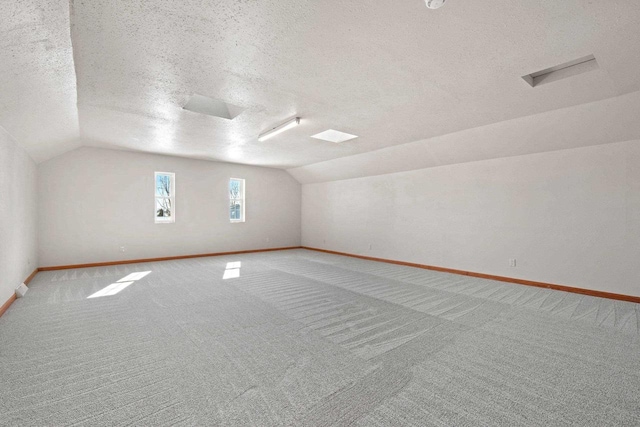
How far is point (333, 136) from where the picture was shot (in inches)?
225

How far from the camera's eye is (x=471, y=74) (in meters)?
3.03

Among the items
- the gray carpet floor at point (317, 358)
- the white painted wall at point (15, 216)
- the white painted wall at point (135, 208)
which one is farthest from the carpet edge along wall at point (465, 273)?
the white painted wall at point (15, 216)

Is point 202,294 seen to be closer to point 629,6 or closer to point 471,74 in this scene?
point 471,74

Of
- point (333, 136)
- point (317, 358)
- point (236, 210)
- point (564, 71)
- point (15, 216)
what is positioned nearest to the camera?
point (317, 358)

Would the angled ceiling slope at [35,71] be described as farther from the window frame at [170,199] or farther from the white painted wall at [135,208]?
the window frame at [170,199]

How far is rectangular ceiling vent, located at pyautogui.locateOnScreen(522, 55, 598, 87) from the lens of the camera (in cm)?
299

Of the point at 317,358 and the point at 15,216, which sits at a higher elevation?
the point at 15,216

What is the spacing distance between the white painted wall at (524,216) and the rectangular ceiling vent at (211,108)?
4660 mm

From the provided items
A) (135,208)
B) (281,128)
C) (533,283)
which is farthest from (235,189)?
(533,283)

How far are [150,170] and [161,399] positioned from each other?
268 inches

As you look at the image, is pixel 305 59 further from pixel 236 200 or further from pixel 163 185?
pixel 236 200

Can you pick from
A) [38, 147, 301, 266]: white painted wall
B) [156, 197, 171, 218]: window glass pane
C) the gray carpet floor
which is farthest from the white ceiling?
[156, 197, 171, 218]: window glass pane

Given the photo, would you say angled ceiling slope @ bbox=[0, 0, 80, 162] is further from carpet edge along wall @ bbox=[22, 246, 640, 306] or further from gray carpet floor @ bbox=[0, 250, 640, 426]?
carpet edge along wall @ bbox=[22, 246, 640, 306]

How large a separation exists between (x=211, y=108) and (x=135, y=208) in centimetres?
436
